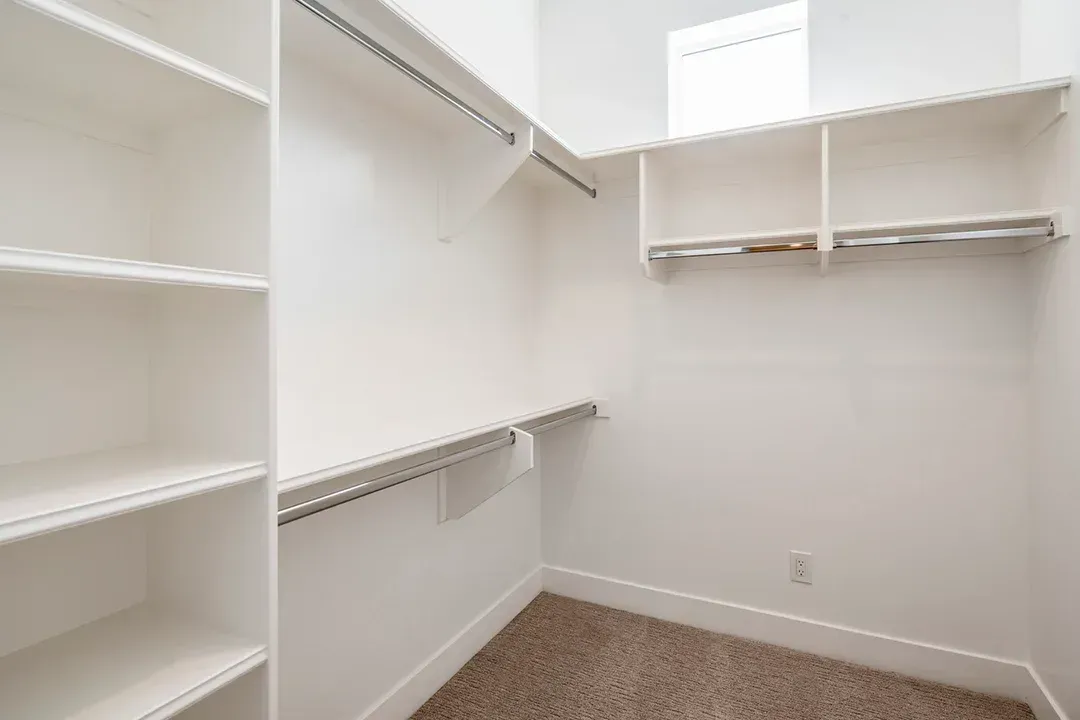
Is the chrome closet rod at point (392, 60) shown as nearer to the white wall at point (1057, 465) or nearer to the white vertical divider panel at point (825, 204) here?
the white vertical divider panel at point (825, 204)

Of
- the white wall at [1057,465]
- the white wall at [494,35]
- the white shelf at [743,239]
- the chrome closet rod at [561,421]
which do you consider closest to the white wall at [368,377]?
the chrome closet rod at [561,421]

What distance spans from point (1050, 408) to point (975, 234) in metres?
0.58

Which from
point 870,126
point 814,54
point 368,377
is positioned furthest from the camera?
point 814,54

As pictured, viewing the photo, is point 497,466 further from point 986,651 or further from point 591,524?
point 986,651

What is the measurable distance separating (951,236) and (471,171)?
4.89ft

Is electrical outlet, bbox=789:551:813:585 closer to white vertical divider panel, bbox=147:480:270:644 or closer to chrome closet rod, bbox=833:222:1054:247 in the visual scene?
chrome closet rod, bbox=833:222:1054:247

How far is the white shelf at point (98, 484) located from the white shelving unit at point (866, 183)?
1.61 m

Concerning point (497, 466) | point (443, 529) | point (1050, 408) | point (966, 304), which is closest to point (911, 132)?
point (966, 304)

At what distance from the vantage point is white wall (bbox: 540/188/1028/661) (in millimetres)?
1964

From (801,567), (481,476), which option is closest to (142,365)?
(481,476)

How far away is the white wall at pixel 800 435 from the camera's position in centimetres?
196

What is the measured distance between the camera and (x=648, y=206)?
2158 mm

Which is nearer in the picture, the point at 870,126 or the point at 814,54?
the point at 870,126

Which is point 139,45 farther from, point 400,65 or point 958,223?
Result: point 958,223
